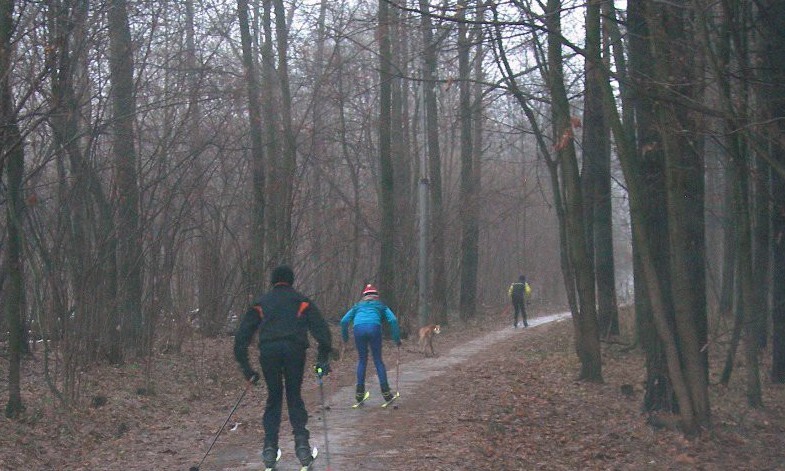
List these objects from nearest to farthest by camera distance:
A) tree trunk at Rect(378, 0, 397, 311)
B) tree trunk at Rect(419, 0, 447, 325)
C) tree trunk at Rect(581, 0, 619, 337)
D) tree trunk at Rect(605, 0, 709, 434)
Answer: tree trunk at Rect(605, 0, 709, 434), tree trunk at Rect(581, 0, 619, 337), tree trunk at Rect(378, 0, 397, 311), tree trunk at Rect(419, 0, 447, 325)

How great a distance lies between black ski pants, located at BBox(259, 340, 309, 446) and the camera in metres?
8.53

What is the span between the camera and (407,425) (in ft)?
37.8

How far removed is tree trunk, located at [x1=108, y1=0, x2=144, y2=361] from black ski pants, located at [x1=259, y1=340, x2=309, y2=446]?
584 cm

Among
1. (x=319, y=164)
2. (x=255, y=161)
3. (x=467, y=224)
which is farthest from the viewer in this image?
(x=467, y=224)

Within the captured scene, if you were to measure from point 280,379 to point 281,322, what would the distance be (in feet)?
1.82

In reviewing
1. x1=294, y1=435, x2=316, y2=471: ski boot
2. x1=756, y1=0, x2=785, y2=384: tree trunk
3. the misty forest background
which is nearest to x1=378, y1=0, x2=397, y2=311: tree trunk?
the misty forest background

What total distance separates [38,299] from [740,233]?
9505 mm

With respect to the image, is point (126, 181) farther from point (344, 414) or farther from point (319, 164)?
point (319, 164)

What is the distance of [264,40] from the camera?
24.0 meters

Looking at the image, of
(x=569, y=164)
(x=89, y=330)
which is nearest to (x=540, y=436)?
(x=569, y=164)

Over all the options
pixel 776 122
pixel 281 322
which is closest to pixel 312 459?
pixel 281 322

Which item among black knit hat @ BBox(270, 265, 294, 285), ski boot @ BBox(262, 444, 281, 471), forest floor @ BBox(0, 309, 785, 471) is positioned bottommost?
forest floor @ BBox(0, 309, 785, 471)

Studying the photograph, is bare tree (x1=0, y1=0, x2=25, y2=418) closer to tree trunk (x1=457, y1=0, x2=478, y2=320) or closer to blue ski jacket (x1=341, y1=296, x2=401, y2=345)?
blue ski jacket (x1=341, y1=296, x2=401, y2=345)

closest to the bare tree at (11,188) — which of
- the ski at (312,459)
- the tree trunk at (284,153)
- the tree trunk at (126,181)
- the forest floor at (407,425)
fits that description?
the forest floor at (407,425)
